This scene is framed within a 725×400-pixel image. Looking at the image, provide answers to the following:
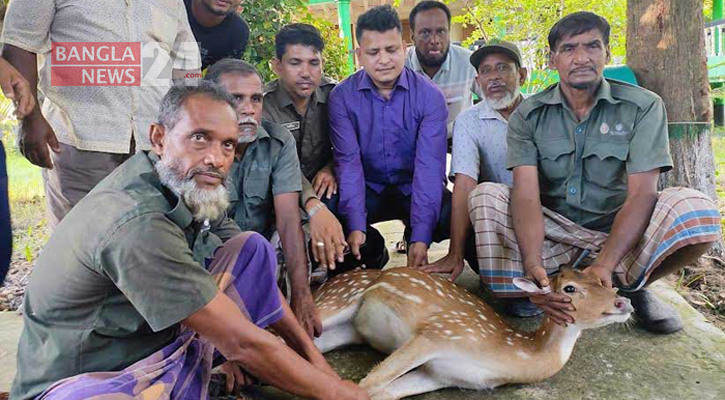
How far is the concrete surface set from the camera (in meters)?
2.87

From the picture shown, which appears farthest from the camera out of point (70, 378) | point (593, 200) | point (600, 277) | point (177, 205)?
point (593, 200)

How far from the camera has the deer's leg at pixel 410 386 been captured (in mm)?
2812

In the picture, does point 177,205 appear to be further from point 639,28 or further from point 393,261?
point 639,28

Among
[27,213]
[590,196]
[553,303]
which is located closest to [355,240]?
[553,303]

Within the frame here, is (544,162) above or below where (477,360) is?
above

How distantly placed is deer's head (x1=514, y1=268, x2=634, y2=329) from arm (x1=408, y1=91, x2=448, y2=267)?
110cm

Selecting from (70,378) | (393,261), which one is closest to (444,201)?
(393,261)

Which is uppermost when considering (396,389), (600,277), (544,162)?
(544,162)

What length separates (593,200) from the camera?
12.2 feet

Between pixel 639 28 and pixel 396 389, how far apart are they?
3.51 metres

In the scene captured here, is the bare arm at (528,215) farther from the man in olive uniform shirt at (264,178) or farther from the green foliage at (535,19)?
the green foliage at (535,19)

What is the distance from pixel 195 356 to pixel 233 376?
1.27 ft

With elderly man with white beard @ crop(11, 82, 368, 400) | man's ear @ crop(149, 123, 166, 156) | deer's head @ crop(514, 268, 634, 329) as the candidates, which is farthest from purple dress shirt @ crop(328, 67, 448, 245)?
man's ear @ crop(149, 123, 166, 156)

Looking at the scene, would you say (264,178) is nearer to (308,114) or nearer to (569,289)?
(308,114)
